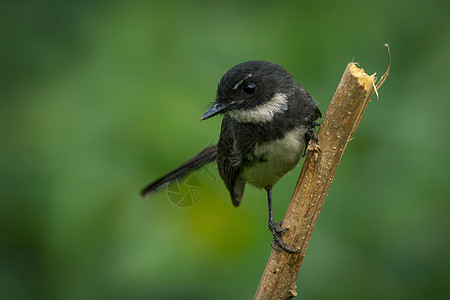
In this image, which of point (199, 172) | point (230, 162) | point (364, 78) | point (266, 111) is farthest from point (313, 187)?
point (199, 172)

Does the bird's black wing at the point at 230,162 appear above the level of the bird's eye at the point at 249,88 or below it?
below

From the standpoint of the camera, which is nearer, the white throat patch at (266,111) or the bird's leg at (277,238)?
the bird's leg at (277,238)

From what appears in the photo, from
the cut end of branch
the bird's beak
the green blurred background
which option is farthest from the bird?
the cut end of branch

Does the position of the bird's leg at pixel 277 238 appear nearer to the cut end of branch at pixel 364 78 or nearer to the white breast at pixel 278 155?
the white breast at pixel 278 155

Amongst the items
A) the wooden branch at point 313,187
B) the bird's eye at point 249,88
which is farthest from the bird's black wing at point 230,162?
the wooden branch at point 313,187

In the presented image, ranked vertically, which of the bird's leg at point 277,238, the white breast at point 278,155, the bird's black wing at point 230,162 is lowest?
the bird's leg at point 277,238

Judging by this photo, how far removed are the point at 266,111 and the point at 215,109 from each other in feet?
1.02

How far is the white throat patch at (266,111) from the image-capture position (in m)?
3.86

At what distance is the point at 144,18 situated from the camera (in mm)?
5164

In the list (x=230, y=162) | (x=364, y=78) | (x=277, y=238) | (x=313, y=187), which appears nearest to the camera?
(x=364, y=78)

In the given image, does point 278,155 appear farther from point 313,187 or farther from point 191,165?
point 191,165

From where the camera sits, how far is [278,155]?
395 centimetres

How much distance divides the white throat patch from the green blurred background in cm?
48

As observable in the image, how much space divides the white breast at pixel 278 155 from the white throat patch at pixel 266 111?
152mm
